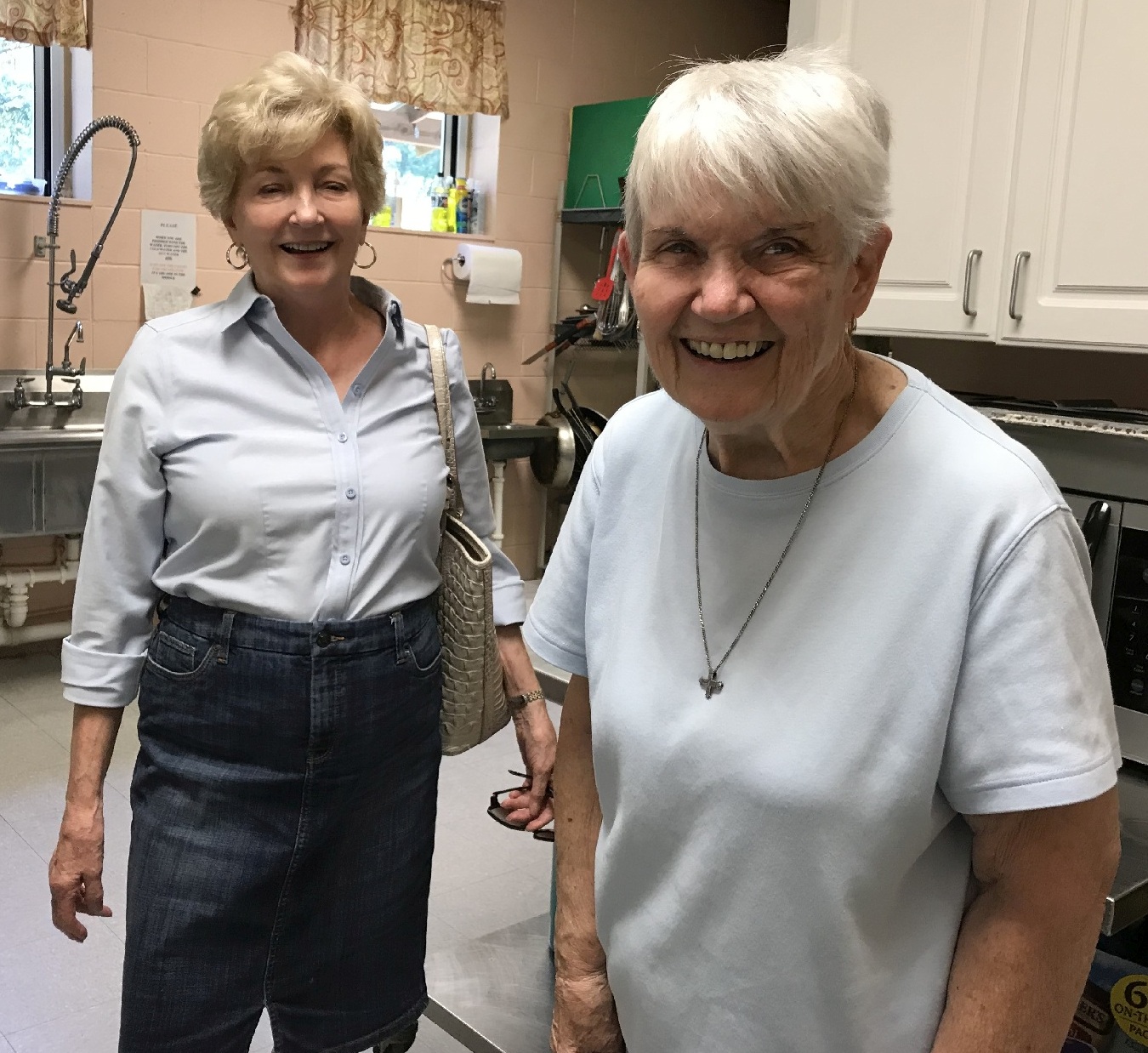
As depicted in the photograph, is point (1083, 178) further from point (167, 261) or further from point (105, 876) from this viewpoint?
point (167, 261)

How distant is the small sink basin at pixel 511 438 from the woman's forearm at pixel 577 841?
3123mm

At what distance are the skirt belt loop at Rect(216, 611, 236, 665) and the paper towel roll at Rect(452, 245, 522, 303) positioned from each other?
3.21 metres

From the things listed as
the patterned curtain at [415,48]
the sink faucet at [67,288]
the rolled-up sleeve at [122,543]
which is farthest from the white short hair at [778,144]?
the patterned curtain at [415,48]

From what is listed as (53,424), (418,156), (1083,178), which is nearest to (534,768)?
(1083,178)

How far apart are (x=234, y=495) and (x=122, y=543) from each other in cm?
16

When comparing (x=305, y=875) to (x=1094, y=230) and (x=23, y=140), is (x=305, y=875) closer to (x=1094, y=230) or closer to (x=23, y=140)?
(x=1094, y=230)

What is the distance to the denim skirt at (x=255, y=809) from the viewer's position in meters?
1.38

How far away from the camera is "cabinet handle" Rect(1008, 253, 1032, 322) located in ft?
7.48

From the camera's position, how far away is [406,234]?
4.31m

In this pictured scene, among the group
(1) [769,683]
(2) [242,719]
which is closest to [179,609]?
(2) [242,719]

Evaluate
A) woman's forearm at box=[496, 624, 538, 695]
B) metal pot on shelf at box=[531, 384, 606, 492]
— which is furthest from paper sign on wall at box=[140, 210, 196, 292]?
woman's forearm at box=[496, 624, 538, 695]

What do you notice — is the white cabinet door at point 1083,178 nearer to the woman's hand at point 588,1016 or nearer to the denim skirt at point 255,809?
the denim skirt at point 255,809

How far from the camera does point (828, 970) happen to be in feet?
2.79

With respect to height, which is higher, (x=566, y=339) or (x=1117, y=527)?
(x=566, y=339)
